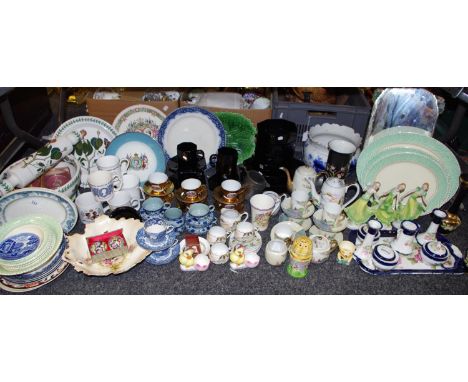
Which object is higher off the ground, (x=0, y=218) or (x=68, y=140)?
(x=68, y=140)

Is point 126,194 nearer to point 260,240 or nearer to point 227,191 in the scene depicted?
point 227,191

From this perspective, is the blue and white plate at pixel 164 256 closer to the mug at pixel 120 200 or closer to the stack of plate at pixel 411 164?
the mug at pixel 120 200

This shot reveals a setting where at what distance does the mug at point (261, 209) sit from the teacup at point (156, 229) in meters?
0.31

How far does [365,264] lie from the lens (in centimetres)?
130

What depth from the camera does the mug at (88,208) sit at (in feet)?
4.50

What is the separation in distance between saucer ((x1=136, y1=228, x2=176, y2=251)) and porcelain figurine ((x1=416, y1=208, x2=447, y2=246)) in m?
0.91

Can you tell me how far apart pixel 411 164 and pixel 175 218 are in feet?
3.08

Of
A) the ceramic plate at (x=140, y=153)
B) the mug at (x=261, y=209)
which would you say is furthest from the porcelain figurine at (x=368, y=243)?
the ceramic plate at (x=140, y=153)

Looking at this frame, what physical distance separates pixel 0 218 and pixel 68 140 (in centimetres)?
39

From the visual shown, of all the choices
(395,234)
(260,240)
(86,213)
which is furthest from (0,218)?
(395,234)

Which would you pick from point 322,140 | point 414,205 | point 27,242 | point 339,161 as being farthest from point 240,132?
point 27,242

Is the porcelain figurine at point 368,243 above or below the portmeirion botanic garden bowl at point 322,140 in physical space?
below

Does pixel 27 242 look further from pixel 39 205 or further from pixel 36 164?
pixel 36 164

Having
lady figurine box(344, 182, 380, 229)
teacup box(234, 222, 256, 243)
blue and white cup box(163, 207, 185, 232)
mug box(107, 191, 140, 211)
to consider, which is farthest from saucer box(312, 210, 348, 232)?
mug box(107, 191, 140, 211)
